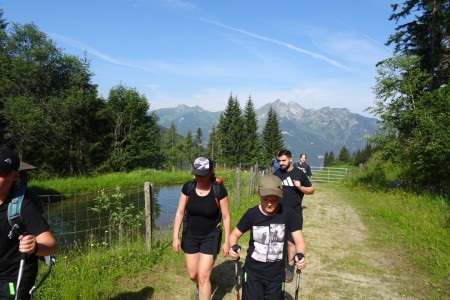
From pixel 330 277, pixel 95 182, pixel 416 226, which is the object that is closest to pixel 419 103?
pixel 416 226

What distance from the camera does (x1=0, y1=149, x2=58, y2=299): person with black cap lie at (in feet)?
8.24

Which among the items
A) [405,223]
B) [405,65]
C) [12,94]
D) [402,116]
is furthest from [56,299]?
[12,94]

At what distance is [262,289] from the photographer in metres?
3.44

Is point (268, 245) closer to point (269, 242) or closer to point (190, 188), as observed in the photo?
point (269, 242)

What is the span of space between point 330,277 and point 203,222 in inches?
→ 131

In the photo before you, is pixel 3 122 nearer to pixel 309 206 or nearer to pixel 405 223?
pixel 309 206

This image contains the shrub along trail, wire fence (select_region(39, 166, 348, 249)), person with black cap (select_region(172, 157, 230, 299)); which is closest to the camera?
person with black cap (select_region(172, 157, 230, 299))

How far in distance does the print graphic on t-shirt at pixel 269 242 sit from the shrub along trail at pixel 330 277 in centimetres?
224

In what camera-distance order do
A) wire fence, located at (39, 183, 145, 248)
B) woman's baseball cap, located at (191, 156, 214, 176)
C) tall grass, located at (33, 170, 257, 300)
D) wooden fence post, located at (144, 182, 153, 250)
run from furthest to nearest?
1. wire fence, located at (39, 183, 145, 248)
2. wooden fence post, located at (144, 182, 153, 250)
3. tall grass, located at (33, 170, 257, 300)
4. woman's baseball cap, located at (191, 156, 214, 176)

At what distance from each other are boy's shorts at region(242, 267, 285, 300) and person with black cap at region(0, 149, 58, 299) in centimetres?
194

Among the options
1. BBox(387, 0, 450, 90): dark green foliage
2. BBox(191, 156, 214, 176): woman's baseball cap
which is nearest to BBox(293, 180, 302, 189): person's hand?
BBox(191, 156, 214, 176): woman's baseball cap

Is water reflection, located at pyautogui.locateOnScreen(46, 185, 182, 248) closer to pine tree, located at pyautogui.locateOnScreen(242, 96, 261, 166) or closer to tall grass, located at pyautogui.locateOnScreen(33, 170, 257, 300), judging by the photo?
tall grass, located at pyautogui.locateOnScreen(33, 170, 257, 300)

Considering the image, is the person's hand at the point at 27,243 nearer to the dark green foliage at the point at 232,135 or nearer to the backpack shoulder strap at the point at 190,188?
the backpack shoulder strap at the point at 190,188

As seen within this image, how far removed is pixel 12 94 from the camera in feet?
111
